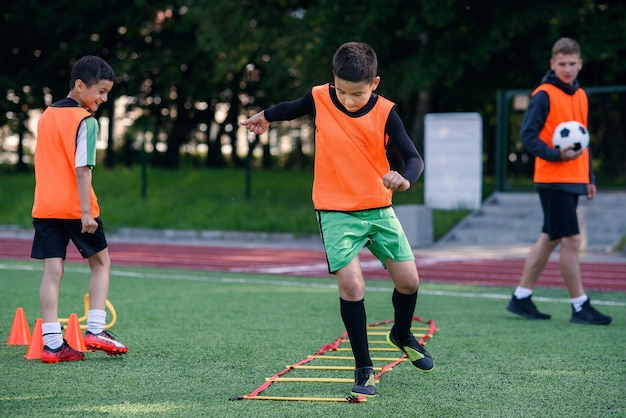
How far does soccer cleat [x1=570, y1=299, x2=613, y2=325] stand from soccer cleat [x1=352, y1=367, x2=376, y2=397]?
3285mm

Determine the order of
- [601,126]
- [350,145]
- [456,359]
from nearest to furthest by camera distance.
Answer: [350,145] → [456,359] → [601,126]

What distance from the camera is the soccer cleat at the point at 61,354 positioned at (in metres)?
5.80

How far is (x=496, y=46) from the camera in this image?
78.9 ft

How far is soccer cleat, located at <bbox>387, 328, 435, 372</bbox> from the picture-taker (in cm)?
526

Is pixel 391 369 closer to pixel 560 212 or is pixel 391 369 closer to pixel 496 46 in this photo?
pixel 560 212

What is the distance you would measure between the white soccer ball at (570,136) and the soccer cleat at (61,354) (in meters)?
4.11

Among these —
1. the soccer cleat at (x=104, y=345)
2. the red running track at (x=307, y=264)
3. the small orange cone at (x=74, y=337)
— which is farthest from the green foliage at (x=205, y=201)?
the soccer cleat at (x=104, y=345)

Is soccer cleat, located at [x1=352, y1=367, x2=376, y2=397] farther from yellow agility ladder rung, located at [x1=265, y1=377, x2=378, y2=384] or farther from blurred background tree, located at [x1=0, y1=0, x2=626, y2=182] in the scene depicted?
blurred background tree, located at [x1=0, y1=0, x2=626, y2=182]

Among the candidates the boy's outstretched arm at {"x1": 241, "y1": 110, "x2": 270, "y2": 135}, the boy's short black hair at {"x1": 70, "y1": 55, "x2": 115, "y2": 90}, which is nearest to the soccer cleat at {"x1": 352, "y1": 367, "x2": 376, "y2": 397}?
the boy's outstretched arm at {"x1": 241, "y1": 110, "x2": 270, "y2": 135}

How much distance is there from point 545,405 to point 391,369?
1.15 m

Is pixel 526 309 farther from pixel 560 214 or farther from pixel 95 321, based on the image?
pixel 95 321

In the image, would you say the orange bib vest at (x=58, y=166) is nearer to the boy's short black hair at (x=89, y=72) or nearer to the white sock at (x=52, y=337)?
the boy's short black hair at (x=89, y=72)

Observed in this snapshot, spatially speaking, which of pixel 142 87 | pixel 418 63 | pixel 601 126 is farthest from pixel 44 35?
pixel 601 126

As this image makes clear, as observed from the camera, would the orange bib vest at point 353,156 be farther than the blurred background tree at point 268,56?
No
